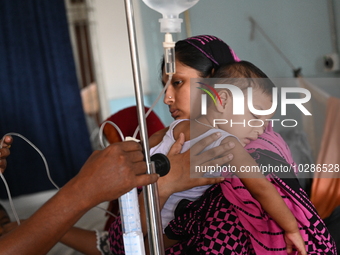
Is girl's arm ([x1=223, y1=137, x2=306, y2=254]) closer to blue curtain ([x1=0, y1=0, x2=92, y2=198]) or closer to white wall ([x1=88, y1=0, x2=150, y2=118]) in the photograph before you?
white wall ([x1=88, y1=0, x2=150, y2=118])

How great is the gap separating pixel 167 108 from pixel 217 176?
212mm

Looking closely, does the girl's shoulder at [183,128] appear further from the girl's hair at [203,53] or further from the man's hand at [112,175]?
the man's hand at [112,175]

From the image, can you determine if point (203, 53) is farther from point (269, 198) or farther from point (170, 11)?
point (269, 198)

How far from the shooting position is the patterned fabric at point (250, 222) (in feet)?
2.42

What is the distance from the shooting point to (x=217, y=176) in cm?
81

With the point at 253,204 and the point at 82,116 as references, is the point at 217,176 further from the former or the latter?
the point at 82,116

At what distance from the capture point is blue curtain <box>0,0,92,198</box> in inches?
107

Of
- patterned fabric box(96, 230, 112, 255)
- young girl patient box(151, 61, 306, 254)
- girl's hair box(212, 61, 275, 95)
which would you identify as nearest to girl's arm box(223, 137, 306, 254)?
young girl patient box(151, 61, 306, 254)

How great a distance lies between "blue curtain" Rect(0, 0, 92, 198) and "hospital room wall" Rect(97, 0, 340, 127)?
2178mm

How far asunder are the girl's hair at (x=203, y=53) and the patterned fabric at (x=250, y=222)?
0.21 m

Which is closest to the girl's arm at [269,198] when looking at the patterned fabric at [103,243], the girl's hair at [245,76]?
the girl's hair at [245,76]

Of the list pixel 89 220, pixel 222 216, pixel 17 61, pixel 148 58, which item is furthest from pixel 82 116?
pixel 222 216

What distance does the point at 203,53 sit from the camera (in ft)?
2.71

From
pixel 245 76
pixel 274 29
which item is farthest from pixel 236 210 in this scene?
pixel 274 29
